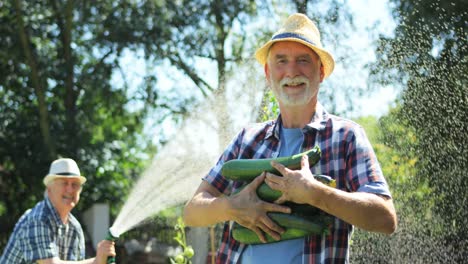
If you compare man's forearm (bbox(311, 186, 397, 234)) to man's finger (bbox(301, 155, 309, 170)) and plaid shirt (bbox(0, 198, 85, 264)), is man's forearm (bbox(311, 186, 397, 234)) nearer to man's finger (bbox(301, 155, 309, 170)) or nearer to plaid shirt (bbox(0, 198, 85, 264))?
man's finger (bbox(301, 155, 309, 170))

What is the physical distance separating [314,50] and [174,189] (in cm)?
331

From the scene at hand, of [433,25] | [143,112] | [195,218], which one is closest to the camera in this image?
[195,218]

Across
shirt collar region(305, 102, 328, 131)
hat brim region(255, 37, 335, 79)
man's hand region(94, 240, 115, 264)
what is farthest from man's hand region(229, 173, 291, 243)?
man's hand region(94, 240, 115, 264)

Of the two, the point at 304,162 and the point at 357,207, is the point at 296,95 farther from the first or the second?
the point at 357,207

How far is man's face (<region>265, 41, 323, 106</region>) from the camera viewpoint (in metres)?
2.44

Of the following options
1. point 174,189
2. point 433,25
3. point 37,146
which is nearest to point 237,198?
point 174,189

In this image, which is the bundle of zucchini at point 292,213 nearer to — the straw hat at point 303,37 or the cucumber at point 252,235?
the cucumber at point 252,235

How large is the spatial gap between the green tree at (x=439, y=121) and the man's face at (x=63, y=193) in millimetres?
3484

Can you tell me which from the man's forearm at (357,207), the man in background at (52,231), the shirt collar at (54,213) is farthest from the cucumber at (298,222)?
the shirt collar at (54,213)

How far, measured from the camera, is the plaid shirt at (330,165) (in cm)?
227

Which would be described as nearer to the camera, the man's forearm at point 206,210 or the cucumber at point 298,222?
the cucumber at point 298,222

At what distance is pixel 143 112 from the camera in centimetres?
1623

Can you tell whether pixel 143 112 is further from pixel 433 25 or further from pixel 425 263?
pixel 425 263

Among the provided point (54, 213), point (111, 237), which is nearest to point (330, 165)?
point (111, 237)
